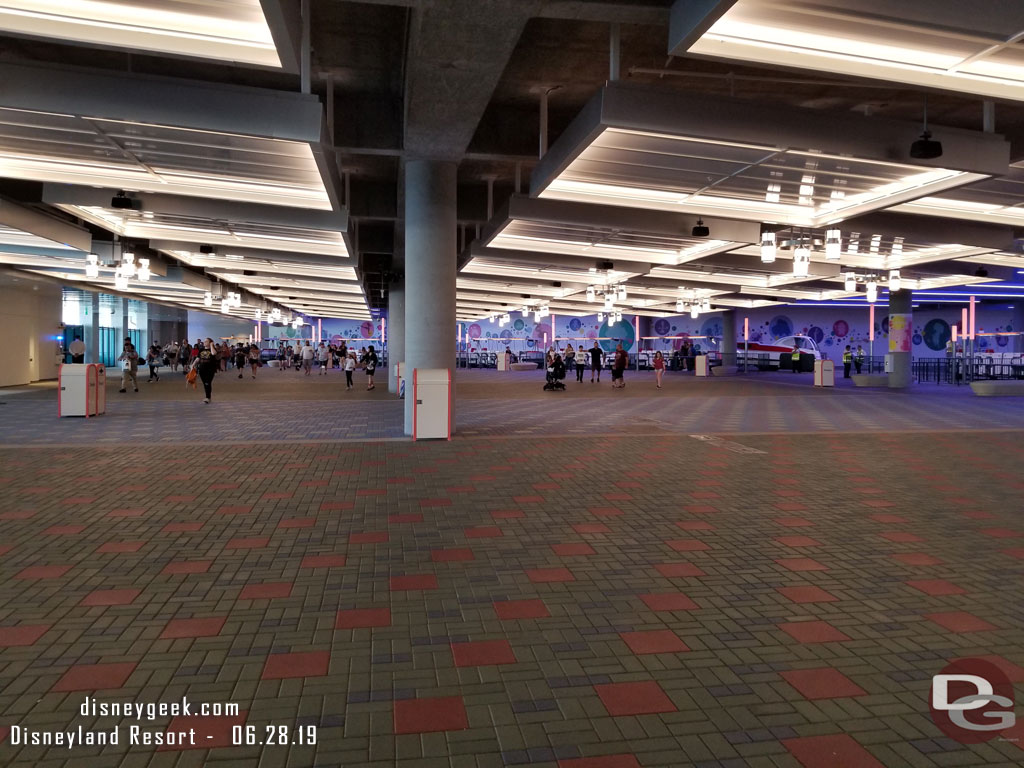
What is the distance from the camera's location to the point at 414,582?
500 centimetres

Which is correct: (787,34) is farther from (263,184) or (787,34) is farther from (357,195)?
(357,195)

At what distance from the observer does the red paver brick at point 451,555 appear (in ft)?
18.1

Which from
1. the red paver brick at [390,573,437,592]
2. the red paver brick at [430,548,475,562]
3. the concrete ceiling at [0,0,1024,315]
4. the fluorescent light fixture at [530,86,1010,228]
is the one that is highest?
the concrete ceiling at [0,0,1024,315]

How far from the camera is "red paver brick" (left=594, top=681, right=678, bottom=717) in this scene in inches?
128

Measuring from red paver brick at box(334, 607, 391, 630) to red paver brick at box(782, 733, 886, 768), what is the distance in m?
2.33

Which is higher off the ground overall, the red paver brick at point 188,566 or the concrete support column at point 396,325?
the concrete support column at point 396,325

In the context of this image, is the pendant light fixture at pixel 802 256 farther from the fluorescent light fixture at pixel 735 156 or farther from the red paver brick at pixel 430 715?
the red paver brick at pixel 430 715

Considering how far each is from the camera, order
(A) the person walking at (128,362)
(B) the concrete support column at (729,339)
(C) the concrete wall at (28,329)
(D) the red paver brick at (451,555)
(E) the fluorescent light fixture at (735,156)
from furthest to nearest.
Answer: (B) the concrete support column at (729,339) < (C) the concrete wall at (28,329) < (A) the person walking at (128,362) < (E) the fluorescent light fixture at (735,156) < (D) the red paver brick at (451,555)

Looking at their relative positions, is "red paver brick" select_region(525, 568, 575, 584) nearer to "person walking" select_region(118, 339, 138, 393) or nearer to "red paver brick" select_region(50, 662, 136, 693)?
"red paver brick" select_region(50, 662, 136, 693)

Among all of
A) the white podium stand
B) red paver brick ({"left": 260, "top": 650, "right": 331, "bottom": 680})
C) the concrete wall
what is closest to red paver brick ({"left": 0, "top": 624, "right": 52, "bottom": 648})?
red paver brick ({"left": 260, "top": 650, "right": 331, "bottom": 680})

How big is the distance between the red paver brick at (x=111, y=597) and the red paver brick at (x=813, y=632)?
163 inches

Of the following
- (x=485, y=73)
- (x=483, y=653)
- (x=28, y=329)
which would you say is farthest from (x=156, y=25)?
(x=28, y=329)

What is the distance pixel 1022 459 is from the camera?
10406 millimetres

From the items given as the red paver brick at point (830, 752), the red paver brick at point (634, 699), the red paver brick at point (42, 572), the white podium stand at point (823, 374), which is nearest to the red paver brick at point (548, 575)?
the red paver brick at point (634, 699)
